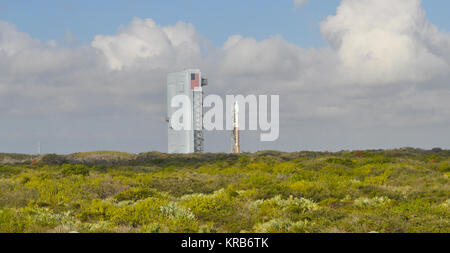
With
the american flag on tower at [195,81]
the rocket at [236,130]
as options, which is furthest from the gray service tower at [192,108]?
the rocket at [236,130]

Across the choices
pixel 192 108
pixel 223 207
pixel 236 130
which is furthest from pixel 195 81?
pixel 223 207

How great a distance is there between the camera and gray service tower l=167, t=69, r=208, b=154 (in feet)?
273

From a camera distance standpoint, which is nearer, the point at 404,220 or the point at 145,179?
the point at 404,220

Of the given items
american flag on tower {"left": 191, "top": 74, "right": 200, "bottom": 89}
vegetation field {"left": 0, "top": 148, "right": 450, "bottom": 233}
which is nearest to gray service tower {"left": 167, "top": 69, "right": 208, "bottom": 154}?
american flag on tower {"left": 191, "top": 74, "right": 200, "bottom": 89}

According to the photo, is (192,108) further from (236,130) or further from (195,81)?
(236,130)

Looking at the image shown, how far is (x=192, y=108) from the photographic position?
3290 inches

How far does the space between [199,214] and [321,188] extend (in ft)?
22.3

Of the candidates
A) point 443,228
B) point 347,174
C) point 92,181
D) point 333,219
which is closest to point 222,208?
point 333,219

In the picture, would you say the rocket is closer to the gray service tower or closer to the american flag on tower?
the gray service tower

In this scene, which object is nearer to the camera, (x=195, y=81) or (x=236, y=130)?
(x=236, y=130)

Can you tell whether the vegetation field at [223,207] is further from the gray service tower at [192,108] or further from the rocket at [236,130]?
the gray service tower at [192,108]

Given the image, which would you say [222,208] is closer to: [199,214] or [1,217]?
[199,214]
